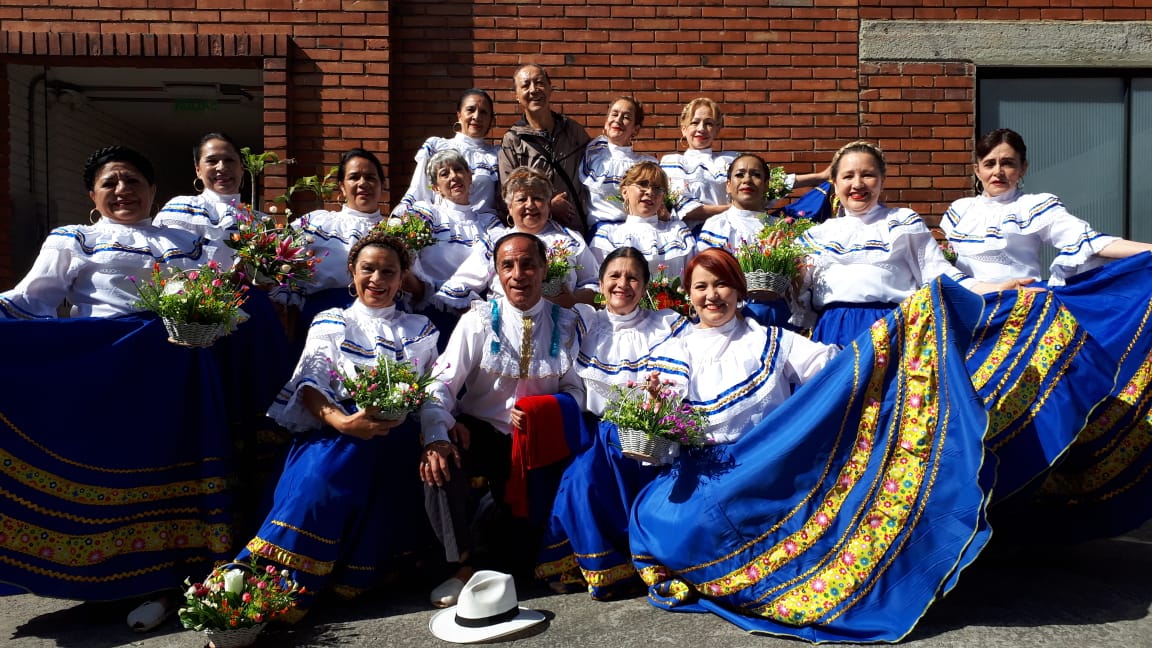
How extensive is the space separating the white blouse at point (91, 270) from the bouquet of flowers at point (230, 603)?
1.41 m

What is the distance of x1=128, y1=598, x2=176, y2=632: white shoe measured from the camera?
13.9ft

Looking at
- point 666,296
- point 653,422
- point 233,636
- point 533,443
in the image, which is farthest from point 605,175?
point 233,636

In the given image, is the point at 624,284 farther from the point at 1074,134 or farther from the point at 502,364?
the point at 1074,134

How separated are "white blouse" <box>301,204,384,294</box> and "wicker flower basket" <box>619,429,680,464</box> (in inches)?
81.7

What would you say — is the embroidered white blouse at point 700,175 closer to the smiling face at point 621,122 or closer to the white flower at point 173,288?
the smiling face at point 621,122

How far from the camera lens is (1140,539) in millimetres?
5289

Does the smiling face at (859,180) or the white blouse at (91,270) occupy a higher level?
the smiling face at (859,180)

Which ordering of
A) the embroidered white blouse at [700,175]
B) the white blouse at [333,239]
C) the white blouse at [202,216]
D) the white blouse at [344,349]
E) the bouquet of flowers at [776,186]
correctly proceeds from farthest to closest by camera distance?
the bouquet of flowers at [776,186]
the embroidered white blouse at [700,175]
the white blouse at [333,239]
the white blouse at [202,216]
the white blouse at [344,349]

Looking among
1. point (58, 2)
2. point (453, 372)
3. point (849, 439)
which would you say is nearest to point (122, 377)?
point (453, 372)

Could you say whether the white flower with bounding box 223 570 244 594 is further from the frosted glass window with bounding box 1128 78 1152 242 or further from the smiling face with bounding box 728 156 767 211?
the frosted glass window with bounding box 1128 78 1152 242

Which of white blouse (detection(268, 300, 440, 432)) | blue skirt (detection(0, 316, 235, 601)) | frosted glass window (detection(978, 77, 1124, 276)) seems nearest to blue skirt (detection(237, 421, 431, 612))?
white blouse (detection(268, 300, 440, 432))

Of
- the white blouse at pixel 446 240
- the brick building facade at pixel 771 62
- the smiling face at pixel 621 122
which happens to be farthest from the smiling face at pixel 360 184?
the brick building facade at pixel 771 62

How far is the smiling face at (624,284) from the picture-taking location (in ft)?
16.1

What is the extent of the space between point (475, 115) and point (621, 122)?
2.97 ft
